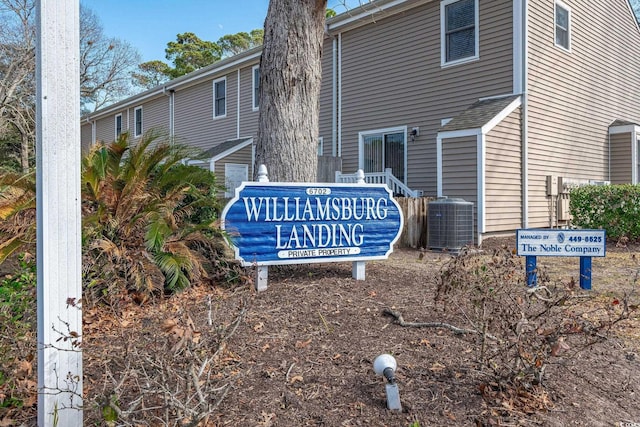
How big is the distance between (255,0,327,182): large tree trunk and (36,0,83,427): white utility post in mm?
3060

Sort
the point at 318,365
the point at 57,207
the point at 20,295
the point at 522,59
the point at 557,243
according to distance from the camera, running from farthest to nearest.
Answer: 1. the point at 522,59
2. the point at 557,243
3. the point at 20,295
4. the point at 318,365
5. the point at 57,207

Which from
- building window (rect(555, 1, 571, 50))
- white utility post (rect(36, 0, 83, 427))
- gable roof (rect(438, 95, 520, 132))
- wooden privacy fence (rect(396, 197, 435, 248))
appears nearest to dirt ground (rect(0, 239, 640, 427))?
white utility post (rect(36, 0, 83, 427))

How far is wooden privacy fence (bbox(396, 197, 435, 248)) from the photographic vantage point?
30.0 feet


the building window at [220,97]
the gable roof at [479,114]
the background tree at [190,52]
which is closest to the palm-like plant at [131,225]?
the gable roof at [479,114]

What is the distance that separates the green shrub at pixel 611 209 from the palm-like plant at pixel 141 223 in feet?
27.1

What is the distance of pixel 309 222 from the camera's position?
4621mm

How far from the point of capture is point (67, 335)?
2.46m

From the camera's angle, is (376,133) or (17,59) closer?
(376,133)

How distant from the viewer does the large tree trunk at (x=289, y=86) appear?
5.32 m

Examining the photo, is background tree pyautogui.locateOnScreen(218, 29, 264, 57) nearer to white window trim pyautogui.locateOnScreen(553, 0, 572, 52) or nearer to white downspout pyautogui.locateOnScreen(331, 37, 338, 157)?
white downspout pyautogui.locateOnScreen(331, 37, 338, 157)

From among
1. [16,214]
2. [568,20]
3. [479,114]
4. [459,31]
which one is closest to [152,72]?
[459,31]

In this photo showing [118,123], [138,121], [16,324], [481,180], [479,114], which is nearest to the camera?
[16,324]

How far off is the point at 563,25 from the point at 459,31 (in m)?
2.89

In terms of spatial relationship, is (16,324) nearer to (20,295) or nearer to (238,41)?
(20,295)
